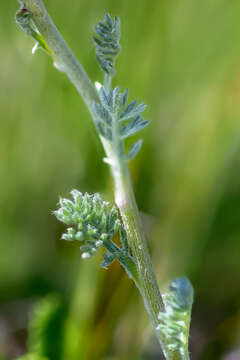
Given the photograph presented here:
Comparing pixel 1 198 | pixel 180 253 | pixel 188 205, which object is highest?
pixel 1 198

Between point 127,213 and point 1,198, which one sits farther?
point 1,198

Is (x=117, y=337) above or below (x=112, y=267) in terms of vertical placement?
below

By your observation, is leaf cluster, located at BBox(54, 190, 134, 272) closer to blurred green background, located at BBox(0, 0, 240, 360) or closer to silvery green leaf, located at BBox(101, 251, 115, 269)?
silvery green leaf, located at BBox(101, 251, 115, 269)

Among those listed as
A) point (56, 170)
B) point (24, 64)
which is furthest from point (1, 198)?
point (24, 64)

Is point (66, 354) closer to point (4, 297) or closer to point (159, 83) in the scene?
point (4, 297)

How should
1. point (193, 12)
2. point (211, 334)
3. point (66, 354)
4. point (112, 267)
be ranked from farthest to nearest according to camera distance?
point (193, 12), point (211, 334), point (112, 267), point (66, 354)

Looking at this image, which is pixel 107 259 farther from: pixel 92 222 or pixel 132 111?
pixel 132 111
